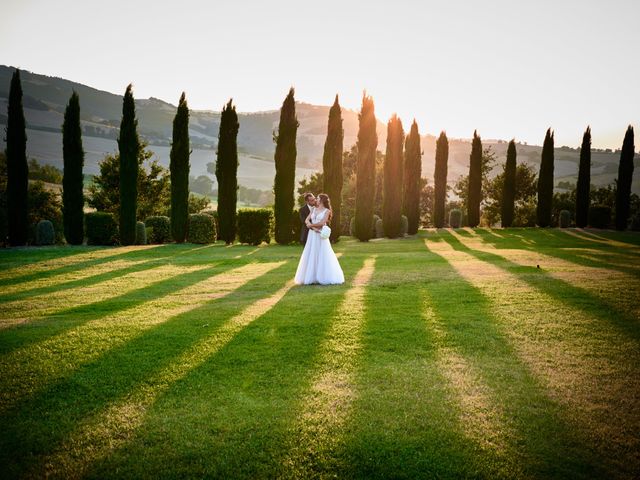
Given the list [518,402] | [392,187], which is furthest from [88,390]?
[392,187]

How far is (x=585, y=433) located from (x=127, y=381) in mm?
4753

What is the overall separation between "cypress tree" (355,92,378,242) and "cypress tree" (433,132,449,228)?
36.6ft

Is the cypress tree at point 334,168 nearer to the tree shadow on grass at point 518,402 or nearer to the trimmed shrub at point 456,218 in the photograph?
the trimmed shrub at point 456,218

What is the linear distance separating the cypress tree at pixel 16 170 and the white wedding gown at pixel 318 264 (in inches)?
652

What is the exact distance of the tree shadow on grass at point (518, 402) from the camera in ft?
10.1

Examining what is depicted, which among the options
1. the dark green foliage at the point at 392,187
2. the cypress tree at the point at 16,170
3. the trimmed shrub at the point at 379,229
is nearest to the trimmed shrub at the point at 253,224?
the dark green foliage at the point at 392,187

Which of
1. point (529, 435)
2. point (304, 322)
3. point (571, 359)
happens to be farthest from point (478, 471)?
point (304, 322)

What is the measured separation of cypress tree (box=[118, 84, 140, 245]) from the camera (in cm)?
2003

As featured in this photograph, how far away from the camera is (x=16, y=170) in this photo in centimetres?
1895

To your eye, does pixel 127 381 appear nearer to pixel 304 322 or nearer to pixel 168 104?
pixel 304 322

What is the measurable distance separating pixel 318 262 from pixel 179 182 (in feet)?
46.6

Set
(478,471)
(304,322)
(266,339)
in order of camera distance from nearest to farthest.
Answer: (478,471) < (266,339) < (304,322)

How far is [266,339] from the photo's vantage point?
571 centimetres

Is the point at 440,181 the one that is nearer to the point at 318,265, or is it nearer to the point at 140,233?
the point at 140,233
